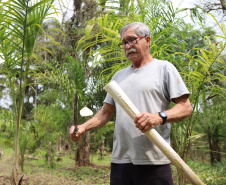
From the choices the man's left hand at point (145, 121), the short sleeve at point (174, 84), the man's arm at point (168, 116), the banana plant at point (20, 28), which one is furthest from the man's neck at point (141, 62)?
the banana plant at point (20, 28)

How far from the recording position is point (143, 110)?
139cm

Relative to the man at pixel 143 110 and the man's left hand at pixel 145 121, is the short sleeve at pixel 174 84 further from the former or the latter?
the man's left hand at pixel 145 121

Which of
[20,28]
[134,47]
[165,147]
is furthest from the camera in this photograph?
[20,28]

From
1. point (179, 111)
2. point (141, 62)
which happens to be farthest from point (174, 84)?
point (141, 62)

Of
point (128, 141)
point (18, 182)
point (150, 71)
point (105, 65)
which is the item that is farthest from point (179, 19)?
point (105, 65)

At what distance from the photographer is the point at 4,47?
2.98 meters

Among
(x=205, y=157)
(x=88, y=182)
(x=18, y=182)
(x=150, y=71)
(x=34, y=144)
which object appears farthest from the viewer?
(x=205, y=157)

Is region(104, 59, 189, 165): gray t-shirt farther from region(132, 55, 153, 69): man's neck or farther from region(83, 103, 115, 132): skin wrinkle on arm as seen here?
region(83, 103, 115, 132): skin wrinkle on arm

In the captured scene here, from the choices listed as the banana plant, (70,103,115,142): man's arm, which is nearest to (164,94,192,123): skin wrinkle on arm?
(70,103,115,142): man's arm

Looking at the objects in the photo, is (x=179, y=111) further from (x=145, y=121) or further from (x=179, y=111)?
(x=145, y=121)

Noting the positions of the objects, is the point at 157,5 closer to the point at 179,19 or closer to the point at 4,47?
the point at 179,19

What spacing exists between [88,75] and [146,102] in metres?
5.96

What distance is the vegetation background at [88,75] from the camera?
8.73ft

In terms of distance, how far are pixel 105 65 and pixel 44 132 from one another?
8.88 ft
